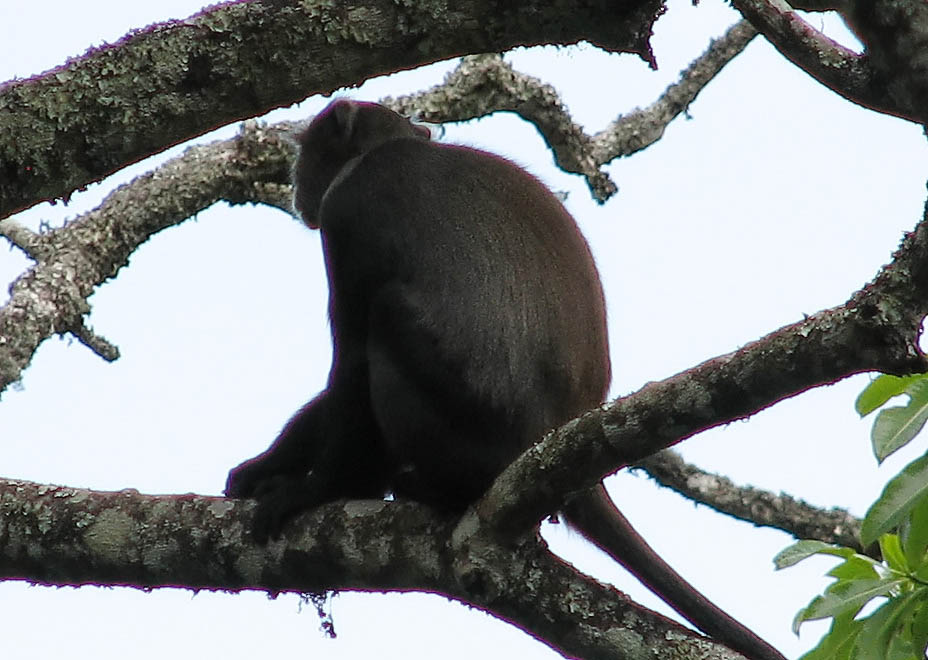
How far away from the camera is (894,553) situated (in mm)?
2812

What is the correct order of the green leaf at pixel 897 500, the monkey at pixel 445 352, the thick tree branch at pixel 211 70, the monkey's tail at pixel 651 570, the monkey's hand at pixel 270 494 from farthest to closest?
the monkey at pixel 445 352 → the monkey's hand at pixel 270 494 → the monkey's tail at pixel 651 570 → the thick tree branch at pixel 211 70 → the green leaf at pixel 897 500

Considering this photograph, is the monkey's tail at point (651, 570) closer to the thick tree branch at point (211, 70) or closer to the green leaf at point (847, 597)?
the green leaf at point (847, 597)

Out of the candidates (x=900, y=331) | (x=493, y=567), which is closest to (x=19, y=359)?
(x=493, y=567)

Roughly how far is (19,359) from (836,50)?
3.56 metres

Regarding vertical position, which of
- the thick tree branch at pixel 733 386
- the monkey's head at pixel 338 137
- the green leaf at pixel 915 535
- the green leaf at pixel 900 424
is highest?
the monkey's head at pixel 338 137

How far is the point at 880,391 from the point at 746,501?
3.25 metres

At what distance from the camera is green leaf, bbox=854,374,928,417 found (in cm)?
258

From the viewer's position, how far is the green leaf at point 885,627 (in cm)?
261

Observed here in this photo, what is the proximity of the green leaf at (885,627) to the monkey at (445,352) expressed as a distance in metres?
1.41

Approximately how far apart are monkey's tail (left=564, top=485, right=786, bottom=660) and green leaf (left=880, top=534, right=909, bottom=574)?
104 cm

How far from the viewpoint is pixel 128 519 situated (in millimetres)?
4055

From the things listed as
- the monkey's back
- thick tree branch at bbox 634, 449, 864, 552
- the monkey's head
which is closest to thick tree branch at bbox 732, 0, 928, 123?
the monkey's back

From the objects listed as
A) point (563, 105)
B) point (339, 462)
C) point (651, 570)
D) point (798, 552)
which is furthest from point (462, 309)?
point (563, 105)

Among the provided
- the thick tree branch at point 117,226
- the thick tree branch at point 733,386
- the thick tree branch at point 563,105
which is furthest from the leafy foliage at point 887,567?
the thick tree branch at point 563,105
